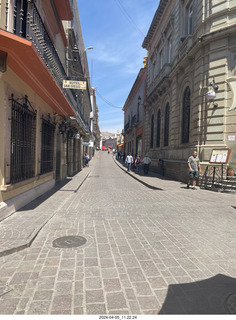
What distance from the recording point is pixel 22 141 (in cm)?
648

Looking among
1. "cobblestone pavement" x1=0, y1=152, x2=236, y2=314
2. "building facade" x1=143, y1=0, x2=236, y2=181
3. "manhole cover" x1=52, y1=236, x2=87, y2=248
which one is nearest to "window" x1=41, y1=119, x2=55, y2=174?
"cobblestone pavement" x1=0, y1=152, x2=236, y2=314

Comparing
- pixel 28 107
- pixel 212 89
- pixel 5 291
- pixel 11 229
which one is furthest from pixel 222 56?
pixel 5 291

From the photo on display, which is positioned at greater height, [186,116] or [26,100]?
[186,116]

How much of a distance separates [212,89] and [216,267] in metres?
9.30

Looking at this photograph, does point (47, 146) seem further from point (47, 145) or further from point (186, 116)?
point (186, 116)

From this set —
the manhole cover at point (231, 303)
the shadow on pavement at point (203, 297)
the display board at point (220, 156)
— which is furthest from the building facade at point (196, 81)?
the manhole cover at point (231, 303)

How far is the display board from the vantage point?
30.8ft

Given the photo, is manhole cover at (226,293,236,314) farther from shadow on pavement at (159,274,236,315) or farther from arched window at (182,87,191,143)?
arched window at (182,87,191,143)

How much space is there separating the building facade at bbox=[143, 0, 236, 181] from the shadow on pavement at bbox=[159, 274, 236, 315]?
5.88 meters

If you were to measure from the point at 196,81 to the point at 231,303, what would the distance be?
1115 centimetres

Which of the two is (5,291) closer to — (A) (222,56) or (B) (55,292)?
(B) (55,292)

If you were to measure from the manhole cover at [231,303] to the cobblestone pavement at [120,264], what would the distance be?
0.01 metres

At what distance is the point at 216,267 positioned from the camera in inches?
125

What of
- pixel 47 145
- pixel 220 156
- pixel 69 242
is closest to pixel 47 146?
pixel 47 145
